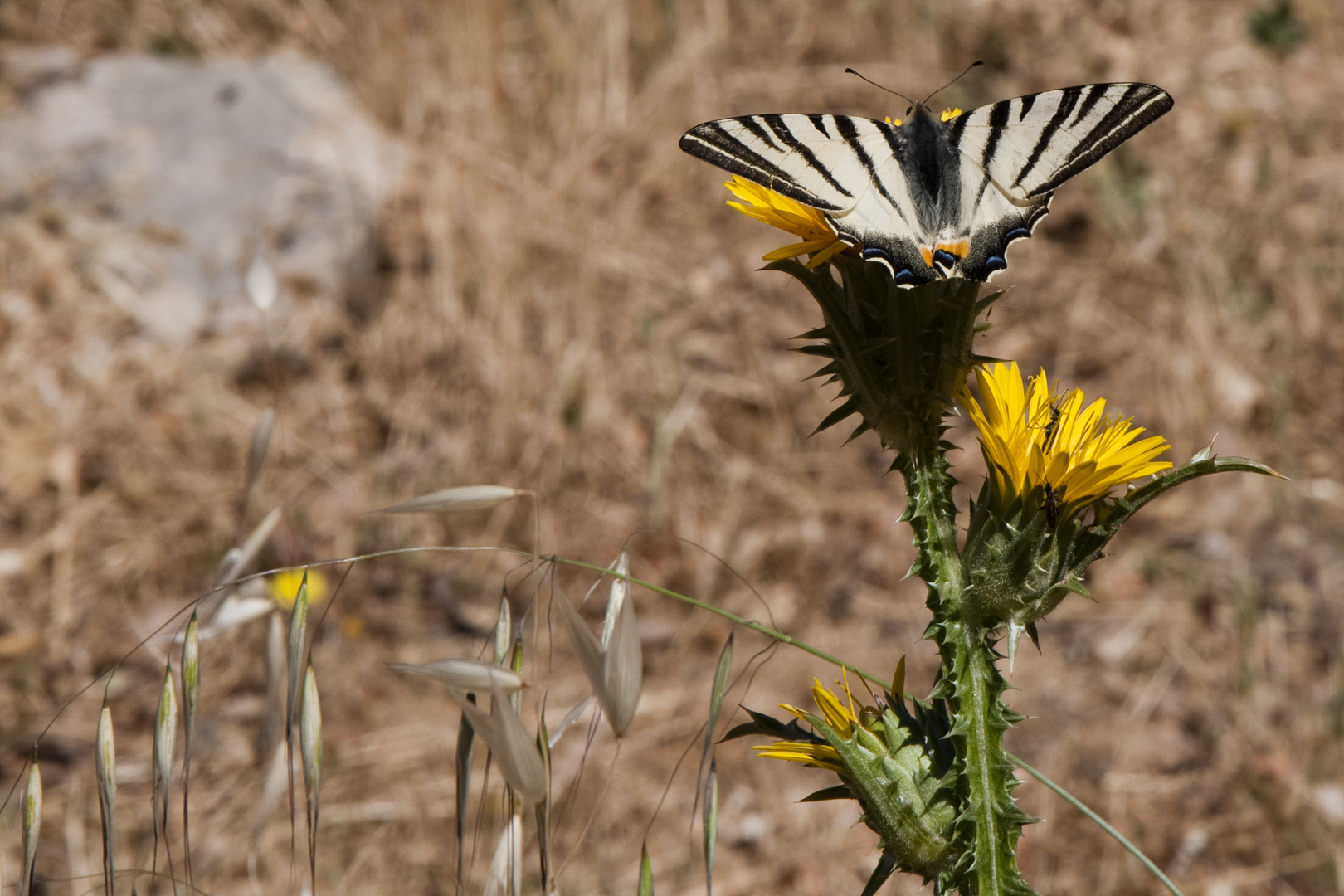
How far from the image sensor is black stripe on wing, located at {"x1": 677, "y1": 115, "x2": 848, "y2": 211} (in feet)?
4.57

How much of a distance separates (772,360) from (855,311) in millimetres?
3797

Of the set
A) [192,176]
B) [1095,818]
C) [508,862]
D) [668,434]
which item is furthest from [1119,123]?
[192,176]

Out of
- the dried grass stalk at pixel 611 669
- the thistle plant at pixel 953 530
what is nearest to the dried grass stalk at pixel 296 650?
the dried grass stalk at pixel 611 669

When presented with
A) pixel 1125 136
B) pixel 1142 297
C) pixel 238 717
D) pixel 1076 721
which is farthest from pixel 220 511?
pixel 1142 297

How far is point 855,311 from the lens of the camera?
138 centimetres

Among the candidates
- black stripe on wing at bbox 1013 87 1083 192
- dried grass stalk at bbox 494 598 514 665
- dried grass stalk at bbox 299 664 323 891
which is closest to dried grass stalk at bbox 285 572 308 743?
dried grass stalk at bbox 299 664 323 891

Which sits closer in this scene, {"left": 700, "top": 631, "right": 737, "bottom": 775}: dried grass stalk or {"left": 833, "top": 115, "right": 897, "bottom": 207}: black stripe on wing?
{"left": 700, "top": 631, "right": 737, "bottom": 775}: dried grass stalk

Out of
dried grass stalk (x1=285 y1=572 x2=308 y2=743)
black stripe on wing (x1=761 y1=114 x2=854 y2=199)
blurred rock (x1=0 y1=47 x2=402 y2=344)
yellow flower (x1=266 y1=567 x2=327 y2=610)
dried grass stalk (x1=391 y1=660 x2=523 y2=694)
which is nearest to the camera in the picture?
dried grass stalk (x1=391 y1=660 x2=523 y2=694)

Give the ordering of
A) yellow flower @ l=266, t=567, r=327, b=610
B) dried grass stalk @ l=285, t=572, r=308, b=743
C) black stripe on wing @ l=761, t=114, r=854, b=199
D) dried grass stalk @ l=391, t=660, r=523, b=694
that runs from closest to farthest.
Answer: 1. dried grass stalk @ l=391, t=660, r=523, b=694
2. dried grass stalk @ l=285, t=572, r=308, b=743
3. black stripe on wing @ l=761, t=114, r=854, b=199
4. yellow flower @ l=266, t=567, r=327, b=610

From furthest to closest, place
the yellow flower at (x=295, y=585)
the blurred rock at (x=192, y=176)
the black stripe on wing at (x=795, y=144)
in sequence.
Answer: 1. the blurred rock at (x=192, y=176)
2. the yellow flower at (x=295, y=585)
3. the black stripe on wing at (x=795, y=144)

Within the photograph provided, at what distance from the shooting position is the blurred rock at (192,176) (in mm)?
5191

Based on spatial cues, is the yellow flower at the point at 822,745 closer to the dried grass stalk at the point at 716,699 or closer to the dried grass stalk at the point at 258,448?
the dried grass stalk at the point at 716,699

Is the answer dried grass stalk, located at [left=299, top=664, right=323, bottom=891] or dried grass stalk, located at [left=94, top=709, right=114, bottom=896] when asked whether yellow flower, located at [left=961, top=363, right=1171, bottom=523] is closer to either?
dried grass stalk, located at [left=299, top=664, right=323, bottom=891]

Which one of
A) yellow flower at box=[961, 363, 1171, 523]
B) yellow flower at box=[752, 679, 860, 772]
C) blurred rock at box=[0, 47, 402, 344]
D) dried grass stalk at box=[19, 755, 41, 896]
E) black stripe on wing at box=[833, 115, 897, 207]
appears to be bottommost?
dried grass stalk at box=[19, 755, 41, 896]
